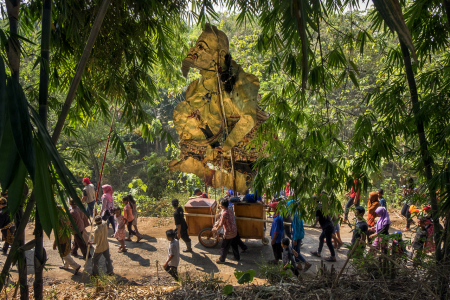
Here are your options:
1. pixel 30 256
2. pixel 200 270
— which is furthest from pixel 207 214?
pixel 30 256

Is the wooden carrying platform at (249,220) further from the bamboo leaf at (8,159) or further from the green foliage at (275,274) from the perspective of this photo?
the bamboo leaf at (8,159)

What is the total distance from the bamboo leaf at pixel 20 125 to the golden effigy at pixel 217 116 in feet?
8.40

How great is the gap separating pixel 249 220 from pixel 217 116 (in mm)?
2551

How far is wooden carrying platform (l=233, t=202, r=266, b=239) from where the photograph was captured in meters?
5.84

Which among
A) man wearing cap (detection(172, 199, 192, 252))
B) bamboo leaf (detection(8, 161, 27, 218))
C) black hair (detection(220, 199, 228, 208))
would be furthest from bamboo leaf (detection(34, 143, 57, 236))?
man wearing cap (detection(172, 199, 192, 252))

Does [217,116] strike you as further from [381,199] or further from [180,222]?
[381,199]

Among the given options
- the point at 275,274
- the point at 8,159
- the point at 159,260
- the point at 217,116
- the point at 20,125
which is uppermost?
the point at 217,116

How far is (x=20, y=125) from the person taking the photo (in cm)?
108

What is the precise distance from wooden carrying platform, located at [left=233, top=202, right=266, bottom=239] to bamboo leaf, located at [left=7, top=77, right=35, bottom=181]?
16.4ft

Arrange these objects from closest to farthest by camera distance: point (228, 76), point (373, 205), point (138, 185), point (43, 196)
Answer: point (43, 196), point (228, 76), point (373, 205), point (138, 185)

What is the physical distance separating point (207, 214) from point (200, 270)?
1138mm

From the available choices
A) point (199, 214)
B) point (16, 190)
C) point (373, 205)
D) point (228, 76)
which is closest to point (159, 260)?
point (199, 214)

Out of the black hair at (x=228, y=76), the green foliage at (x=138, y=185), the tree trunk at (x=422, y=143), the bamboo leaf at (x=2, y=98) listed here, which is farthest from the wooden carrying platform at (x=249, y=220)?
the green foliage at (x=138, y=185)

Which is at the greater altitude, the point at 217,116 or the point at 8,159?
the point at 217,116
